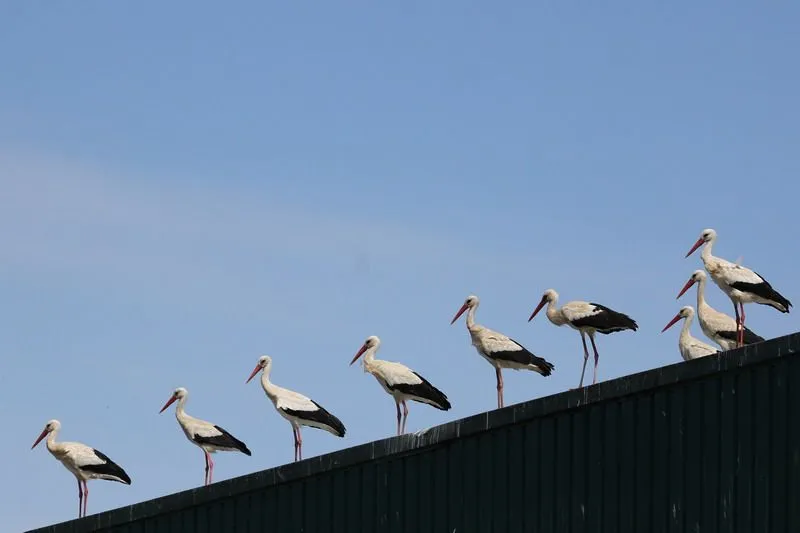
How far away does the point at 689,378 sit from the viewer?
51.1ft

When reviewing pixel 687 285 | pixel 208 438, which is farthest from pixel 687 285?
pixel 208 438

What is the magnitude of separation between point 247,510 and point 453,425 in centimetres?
353

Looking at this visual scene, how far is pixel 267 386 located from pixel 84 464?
141 inches

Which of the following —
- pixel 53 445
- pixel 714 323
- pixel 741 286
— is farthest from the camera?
pixel 53 445

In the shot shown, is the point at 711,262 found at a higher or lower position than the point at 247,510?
higher

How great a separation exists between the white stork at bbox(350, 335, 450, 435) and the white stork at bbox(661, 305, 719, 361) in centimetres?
403

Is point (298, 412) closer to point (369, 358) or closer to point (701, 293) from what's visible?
point (369, 358)

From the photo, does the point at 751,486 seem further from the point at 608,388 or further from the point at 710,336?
the point at 710,336

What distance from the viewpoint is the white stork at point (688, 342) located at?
23203 millimetres

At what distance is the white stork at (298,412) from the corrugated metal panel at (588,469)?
16.9 feet

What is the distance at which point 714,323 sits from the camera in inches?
902

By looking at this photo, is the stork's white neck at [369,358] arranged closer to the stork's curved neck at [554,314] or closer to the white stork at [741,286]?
the stork's curved neck at [554,314]

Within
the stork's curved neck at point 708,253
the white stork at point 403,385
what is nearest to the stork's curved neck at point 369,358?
the white stork at point 403,385

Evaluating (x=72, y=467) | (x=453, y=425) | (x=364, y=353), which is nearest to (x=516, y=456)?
(x=453, y=425)
